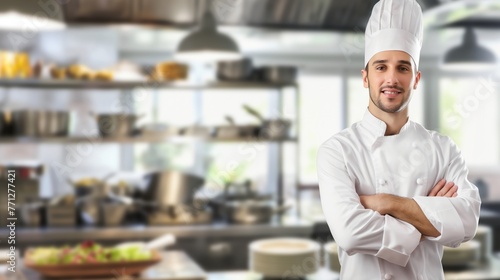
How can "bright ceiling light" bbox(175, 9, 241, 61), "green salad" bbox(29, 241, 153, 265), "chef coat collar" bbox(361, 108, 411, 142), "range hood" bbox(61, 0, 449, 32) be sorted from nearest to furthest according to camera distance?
"chef coat collar" bbox(361, 108, 411, 142)
"green salad" bbox(29, 241, 153, 265)
"bright ceiling light" bbox(175, 9, 241, 61)
"range hood" bbox(61, 0, 449, 32)

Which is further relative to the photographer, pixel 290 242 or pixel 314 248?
pixel 290 242

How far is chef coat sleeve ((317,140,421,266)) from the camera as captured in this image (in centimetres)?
129

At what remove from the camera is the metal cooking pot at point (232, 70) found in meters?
4.62

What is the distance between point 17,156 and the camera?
529 cm

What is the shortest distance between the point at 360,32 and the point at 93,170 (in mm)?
2449

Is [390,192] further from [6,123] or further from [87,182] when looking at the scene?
[6,123]

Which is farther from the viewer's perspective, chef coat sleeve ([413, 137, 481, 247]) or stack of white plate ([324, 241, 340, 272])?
stack of white plate ([324, 241, 340, 272])

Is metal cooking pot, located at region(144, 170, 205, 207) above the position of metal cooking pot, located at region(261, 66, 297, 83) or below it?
below

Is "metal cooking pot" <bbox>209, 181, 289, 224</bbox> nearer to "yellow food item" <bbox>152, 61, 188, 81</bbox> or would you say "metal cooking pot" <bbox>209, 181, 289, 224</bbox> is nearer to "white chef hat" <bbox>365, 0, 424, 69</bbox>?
"yellow food item" <bbox>152, 61, 188, 81</bbox>

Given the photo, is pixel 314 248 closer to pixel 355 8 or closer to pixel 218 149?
pixel 355 8

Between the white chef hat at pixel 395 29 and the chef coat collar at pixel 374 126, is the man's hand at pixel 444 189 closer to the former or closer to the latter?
the chef coat collar at pixel 374 126

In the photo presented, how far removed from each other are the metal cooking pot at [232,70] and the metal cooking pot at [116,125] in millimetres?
698

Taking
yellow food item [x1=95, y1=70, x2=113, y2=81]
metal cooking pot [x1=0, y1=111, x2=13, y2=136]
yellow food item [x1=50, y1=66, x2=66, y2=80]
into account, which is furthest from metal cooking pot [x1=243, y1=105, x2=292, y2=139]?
metal cooking pot [x1=0, y1=111, x2=13, y2=136]

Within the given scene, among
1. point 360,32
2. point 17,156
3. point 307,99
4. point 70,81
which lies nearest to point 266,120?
point 360,32
